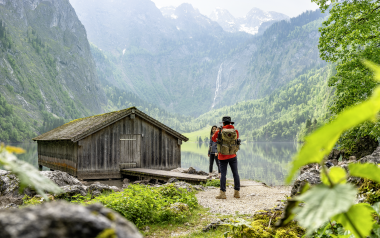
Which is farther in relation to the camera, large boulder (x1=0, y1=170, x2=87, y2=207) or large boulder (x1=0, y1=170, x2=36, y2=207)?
large boulder (x1=0, y1=170, x2=36, y2=207)

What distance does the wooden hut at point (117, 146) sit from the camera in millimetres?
16469

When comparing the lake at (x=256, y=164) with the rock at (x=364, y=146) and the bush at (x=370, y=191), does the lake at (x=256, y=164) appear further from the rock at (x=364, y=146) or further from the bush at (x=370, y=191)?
the rock at (x=364, y=146)

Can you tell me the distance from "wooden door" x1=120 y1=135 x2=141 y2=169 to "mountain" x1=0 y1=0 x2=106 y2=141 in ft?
334

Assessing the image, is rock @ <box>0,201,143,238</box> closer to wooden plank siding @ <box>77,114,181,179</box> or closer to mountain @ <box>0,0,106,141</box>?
wooden plank siding @ <box>77,114,181,179</box>

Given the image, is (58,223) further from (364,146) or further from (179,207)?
(364,146)

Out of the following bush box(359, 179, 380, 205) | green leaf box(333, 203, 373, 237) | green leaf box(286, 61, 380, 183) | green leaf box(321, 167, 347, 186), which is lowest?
bush box(359, 179, 380, 205)

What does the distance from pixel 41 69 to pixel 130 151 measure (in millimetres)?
160046

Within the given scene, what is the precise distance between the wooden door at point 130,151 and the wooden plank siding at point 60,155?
2736mm

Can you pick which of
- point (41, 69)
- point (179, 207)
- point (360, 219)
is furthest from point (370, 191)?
point (41, 69)

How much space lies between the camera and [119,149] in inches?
694

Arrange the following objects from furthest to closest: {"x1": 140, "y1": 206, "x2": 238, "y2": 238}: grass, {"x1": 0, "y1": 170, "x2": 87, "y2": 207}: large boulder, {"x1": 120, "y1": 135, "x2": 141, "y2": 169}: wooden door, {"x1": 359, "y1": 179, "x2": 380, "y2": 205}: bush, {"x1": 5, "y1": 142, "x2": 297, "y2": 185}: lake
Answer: {"x1": 5, "y1": 142, "x2": 297, "y2": 185}: lake < {"x1": 120, "y1": 135, "x2": 141, "y2": 169}: wooden door < {"x1": 0, "y1": 170, "x2": 87, "y2": 207}: large boulder < {"x1": 140, "y1": 206, "x2": 238, "y2": 238}: grass < {"x1": 359, "y1": 179, "x2": 380, "y2": 205}: bush

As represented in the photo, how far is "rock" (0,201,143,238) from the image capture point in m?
0.63

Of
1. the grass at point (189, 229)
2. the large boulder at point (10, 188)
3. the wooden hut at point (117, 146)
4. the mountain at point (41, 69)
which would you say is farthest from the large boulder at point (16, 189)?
the mountain at point (41, 69)

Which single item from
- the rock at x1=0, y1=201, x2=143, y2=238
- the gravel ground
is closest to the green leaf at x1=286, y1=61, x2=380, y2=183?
the rock at x1=0, y1=201, x2=143, y2=238
